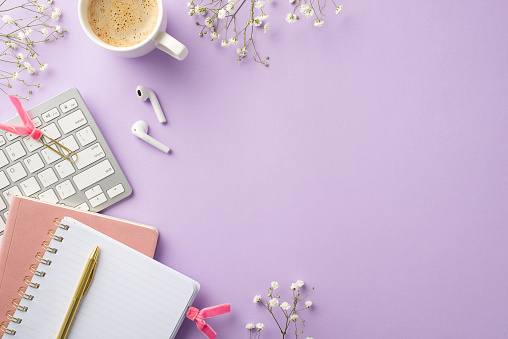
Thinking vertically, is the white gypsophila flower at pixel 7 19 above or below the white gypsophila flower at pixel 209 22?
above

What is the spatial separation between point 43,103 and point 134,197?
0.27 meters

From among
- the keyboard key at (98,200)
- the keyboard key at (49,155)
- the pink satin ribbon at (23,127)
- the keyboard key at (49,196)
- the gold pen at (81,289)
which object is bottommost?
the gold pen at (81,289)

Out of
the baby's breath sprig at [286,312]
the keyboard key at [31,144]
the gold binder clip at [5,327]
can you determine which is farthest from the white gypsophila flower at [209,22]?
the gold binder clip at [5,327]

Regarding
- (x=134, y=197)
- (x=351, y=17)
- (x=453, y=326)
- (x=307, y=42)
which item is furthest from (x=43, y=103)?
(x=453, y=326)

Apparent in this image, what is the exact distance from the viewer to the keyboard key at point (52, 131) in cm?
87

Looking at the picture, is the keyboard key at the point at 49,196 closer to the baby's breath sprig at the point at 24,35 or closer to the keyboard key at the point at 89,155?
the keyboard key at the point at 89,155

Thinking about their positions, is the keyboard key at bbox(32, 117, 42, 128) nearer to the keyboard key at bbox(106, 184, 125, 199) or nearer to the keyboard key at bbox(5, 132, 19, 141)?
the keyboard key at bbox(5, 132, 19, 141)

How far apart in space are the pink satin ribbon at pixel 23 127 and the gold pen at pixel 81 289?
10.2 inches

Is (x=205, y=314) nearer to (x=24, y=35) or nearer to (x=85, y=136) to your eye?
(x=85, y=136)

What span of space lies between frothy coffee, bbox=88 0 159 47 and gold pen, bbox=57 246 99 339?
42cm

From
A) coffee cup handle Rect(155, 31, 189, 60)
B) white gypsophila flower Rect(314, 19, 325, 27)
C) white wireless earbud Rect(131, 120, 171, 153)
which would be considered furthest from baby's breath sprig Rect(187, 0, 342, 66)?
white wireless earbud Rect(131, 120, 171, 153)

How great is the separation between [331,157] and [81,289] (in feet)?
1.88

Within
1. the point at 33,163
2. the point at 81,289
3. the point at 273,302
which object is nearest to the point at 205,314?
the point at 273,302

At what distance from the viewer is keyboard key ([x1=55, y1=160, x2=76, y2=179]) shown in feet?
2.87
